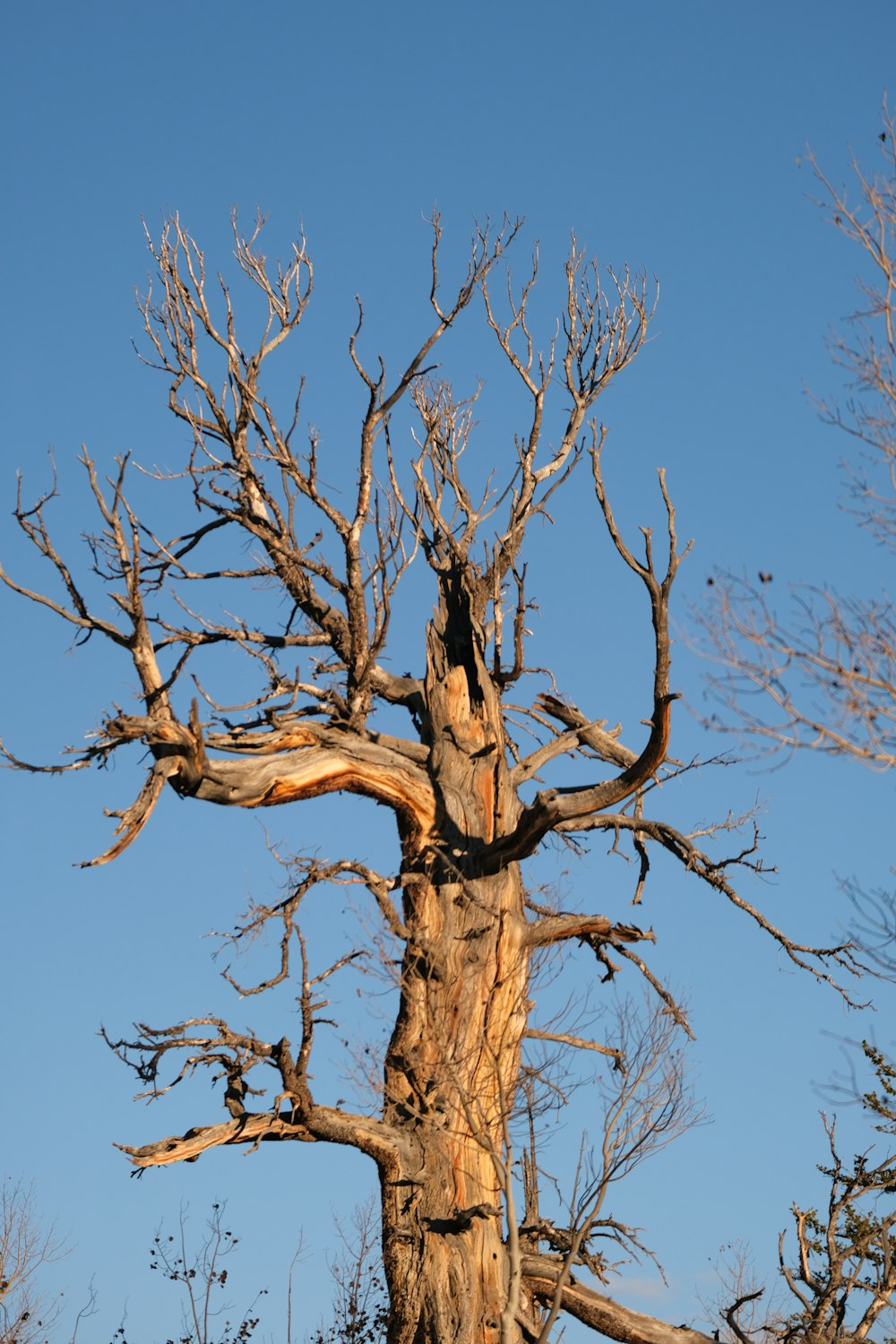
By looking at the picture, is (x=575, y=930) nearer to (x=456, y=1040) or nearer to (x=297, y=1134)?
(x=456, y=1040)

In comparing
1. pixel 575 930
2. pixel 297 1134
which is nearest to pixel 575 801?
pixel 575 930

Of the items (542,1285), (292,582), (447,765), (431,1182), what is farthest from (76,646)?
(542,1285)

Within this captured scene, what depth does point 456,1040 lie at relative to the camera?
9.29 m

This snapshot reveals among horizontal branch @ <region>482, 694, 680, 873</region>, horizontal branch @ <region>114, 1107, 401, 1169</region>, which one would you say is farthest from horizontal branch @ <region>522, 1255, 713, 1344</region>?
horizontal branch @ <region>482, 694, 680, 873</region>

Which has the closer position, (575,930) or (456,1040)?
(456,1040)

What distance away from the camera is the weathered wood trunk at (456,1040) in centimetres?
866

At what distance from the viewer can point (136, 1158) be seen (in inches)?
327

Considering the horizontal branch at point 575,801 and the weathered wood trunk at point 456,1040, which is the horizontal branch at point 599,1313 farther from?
the horizontal branch at point 575,801

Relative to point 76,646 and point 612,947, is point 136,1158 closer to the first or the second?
point 76,646

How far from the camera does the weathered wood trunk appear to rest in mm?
8664

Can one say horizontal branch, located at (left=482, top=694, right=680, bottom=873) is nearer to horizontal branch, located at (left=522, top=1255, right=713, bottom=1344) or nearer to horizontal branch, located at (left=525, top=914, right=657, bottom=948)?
horizontal branch, located at (left=525, top=914, right=657, bottom=948)

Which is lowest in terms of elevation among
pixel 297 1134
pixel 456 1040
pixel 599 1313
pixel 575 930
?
pixel 599 1313

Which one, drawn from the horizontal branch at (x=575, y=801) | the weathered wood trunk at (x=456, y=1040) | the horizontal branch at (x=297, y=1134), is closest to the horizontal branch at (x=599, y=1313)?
the weathered wood trunk at (x=456, y=1040)

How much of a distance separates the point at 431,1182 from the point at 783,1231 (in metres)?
2.04
